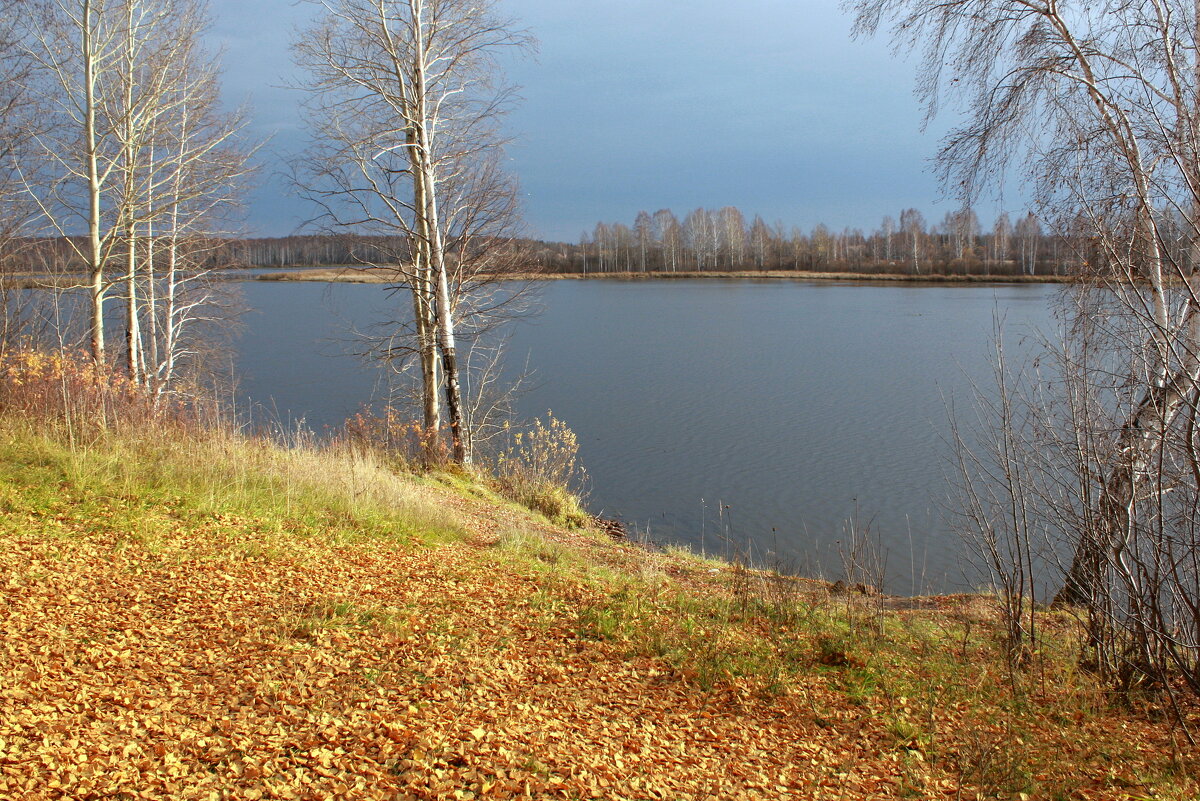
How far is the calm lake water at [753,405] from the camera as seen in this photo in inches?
515

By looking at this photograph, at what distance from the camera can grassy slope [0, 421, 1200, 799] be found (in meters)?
3.27

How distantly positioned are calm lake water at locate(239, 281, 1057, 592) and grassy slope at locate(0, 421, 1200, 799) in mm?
2208

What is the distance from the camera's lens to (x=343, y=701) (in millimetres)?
3750

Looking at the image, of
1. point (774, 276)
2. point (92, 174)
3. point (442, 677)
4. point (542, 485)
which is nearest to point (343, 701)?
point (442, 677)

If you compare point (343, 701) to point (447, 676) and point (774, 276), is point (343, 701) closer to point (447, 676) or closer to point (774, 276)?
point (447, 676)

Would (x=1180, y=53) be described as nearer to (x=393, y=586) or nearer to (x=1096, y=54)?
(x=1096, y=54)

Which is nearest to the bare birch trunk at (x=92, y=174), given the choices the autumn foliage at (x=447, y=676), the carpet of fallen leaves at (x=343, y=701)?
the autumn foliage at (x=447, y=676)

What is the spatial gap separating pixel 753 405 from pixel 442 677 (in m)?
18.2

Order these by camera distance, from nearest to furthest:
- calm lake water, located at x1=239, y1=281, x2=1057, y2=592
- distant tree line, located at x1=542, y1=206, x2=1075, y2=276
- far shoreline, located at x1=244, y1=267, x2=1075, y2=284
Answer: calm lake water, located at x1=239, y1=281, x2=1057, y2=592
far shoreline, located at x1=244, y1=267, x2=1075, y2=284
distant tree line, located at x1=542, y1=206, x2=1075, y2=276

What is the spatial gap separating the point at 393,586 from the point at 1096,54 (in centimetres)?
699

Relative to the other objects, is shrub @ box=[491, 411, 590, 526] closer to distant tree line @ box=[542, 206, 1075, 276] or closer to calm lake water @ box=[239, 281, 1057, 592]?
calm lake water @ box=[239, 281, 1057, 592]

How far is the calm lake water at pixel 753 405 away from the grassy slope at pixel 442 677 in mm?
2208

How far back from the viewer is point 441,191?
13023mm

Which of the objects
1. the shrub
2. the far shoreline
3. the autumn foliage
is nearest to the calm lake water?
the shrub
